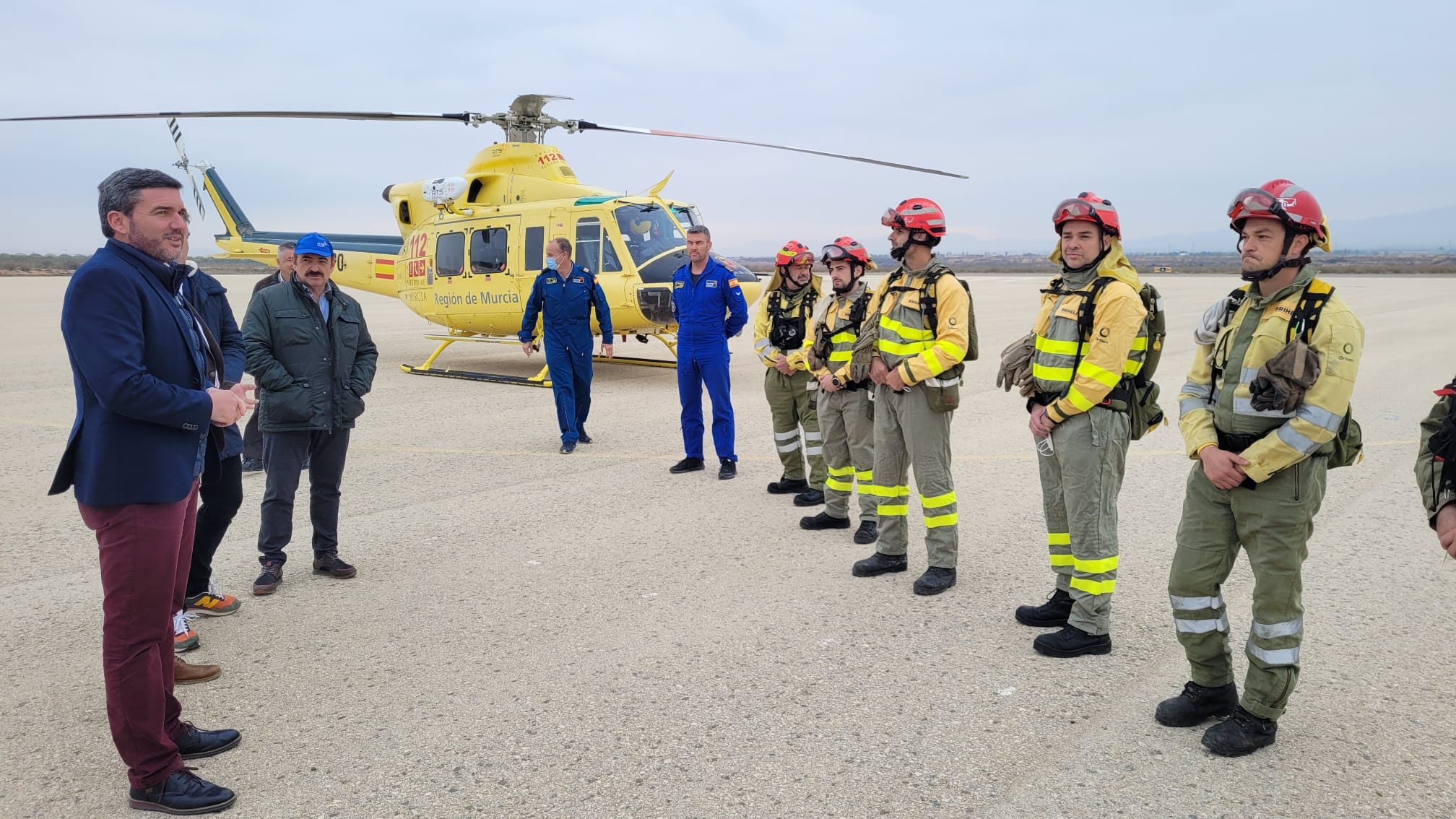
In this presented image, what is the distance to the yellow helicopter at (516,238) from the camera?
12.4 meters

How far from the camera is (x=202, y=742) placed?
3350 mm

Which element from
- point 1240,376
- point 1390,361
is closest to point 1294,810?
point 1240,376

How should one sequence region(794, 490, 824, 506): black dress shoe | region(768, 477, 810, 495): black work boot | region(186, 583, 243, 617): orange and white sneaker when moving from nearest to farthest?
1. region(186, 583, 243, 617): orange and white sneaker
2. region(794, 490, 824, 506): black dress shoe
3. region(768, 477, 810, 495): black work boot

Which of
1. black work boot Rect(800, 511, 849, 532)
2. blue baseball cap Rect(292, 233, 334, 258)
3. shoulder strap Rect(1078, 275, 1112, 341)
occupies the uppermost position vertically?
blue baseball cap Rect(292, 233, 334, 258)

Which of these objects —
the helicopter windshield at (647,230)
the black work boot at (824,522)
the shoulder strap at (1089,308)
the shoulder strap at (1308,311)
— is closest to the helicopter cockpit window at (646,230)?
the helicopter windshield at (647,230)

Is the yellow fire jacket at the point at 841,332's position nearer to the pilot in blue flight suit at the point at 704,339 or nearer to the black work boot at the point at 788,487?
the black work boot at the point at 788,487

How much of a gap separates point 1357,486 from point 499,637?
6.33 metres

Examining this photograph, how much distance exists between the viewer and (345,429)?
5336mm

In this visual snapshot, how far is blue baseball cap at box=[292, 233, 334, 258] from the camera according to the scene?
16.6ft

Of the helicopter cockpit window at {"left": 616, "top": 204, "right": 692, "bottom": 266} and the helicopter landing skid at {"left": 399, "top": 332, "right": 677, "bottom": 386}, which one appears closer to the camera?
the helicopter cockpit window at {"left": 616, "top": 204, "right": 692, "bottom": 266}

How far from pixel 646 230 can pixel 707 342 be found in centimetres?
522

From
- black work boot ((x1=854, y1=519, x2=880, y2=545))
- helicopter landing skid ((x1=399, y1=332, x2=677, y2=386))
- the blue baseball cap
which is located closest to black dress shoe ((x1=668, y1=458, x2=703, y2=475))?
black work boot ((x1=854, y1=519, x2=880, y2=545))

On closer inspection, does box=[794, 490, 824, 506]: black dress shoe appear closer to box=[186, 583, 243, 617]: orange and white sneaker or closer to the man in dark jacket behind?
box=[186, 583, 243, 617]: orange and white sneaker

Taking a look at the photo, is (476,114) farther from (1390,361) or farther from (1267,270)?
(1390,361)
